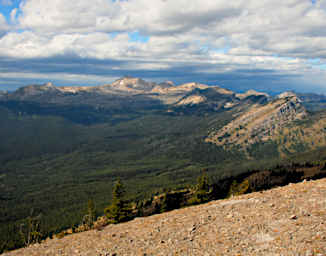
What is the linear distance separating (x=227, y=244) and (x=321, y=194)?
19.2 metres

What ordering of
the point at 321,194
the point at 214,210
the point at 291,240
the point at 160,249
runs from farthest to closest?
the point at 214,210, the point at 321,194, the point at 160,249, the point at 291,240

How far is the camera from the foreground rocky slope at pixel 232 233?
2828 cm

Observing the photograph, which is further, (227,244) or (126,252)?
(126,252)

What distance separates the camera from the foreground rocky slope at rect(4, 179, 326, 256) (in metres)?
28.3

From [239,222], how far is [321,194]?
14.3m

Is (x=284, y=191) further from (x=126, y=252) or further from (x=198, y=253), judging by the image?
(x=126, y=252)

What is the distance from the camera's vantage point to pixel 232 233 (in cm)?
3344

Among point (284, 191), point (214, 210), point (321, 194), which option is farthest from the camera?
point (284, 191)

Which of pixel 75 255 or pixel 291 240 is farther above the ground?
pixel 291 240

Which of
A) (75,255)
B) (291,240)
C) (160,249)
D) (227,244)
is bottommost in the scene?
(75,255)

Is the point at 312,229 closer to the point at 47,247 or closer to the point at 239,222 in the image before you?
the point at 239,222

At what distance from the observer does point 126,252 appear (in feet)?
114

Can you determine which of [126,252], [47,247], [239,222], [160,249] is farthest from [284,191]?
[47,247]

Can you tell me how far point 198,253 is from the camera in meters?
30.2
